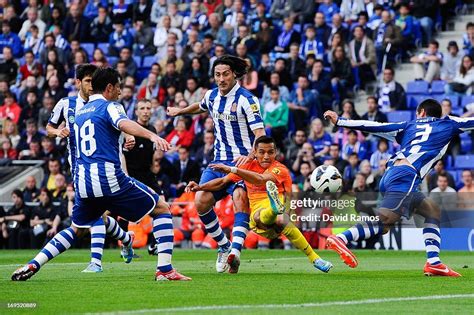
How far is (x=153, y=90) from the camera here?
26.5 metres

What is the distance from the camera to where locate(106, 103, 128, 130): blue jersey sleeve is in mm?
11039

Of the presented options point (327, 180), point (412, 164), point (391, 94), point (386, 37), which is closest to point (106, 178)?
point (412, 164)

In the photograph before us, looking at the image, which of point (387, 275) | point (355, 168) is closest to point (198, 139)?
point (355, 168)

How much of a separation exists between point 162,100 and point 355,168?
231 inches

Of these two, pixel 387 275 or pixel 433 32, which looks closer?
pixel 387 275

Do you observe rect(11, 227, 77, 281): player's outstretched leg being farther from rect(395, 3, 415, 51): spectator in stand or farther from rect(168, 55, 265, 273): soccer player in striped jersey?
rect(395, 3, 415, 51): spectator in stand

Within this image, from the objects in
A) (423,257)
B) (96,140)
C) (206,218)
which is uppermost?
(96,140)

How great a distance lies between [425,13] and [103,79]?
1516cm

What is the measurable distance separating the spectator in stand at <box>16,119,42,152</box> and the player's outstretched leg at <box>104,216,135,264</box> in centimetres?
1145

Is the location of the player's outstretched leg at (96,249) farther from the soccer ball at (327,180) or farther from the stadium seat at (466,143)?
the stadium seat at (466,143)

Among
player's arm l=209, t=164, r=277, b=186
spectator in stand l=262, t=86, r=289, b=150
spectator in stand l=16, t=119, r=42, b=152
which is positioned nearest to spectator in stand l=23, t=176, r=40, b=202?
spectator in stand l=16, t=119, r=42, b=152

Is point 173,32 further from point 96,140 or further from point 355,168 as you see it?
point 96,140

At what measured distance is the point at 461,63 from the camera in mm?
23328

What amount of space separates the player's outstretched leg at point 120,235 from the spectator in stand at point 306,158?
7.78 metres
